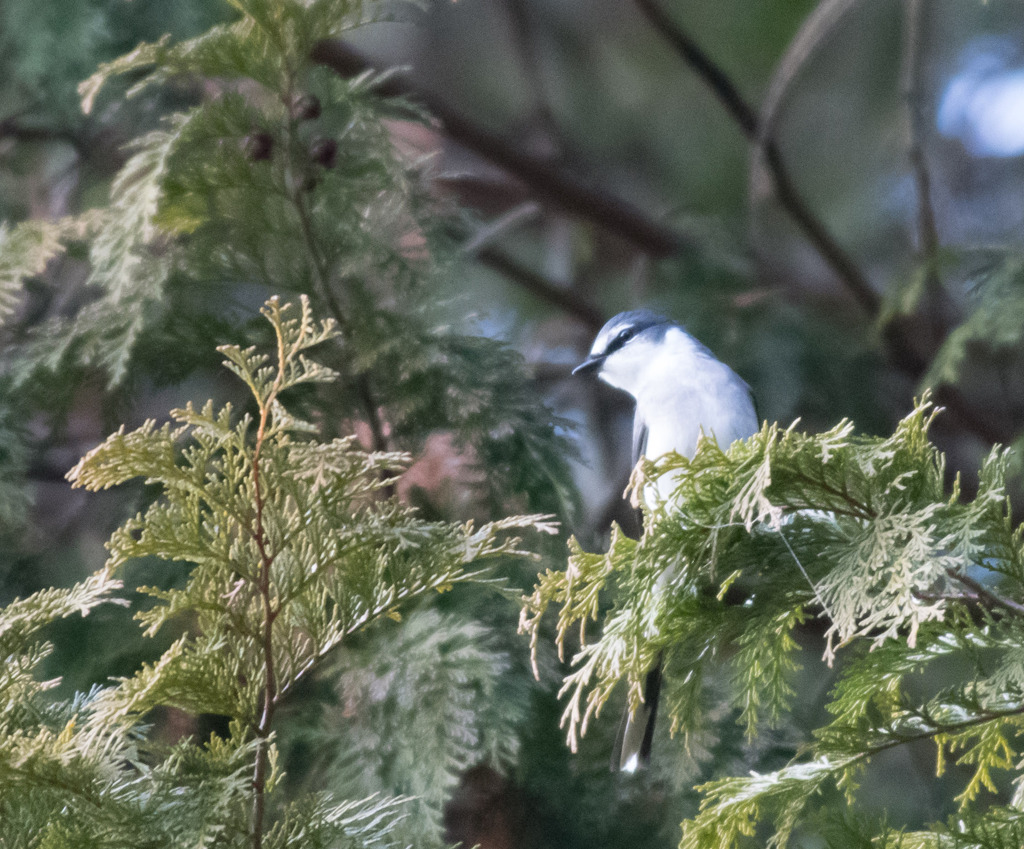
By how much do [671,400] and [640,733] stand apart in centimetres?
70

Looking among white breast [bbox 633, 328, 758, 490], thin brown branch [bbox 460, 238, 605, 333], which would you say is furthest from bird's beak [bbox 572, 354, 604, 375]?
thin brown branch [bbox 460, 238, 605, 333]

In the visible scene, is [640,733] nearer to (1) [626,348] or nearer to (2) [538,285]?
(1) [626,348]

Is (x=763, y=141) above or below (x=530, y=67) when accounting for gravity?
below

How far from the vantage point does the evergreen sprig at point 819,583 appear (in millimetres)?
985

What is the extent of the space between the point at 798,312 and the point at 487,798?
1802mm

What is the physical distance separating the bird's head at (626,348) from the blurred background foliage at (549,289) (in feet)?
0.55

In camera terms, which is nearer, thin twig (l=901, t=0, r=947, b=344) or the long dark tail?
the long dark tail

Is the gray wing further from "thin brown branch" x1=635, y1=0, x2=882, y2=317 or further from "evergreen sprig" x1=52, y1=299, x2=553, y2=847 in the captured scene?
"thin brown branch" x1=635, y1=0, x2=882, y2=317

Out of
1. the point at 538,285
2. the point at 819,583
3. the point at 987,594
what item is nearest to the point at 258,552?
the point at 819,583

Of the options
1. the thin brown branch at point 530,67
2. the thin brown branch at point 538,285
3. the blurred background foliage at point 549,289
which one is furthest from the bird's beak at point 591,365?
the thin brown branch at point 530,67

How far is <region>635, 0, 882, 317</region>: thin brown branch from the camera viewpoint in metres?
3.05

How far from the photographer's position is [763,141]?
10.4 ft

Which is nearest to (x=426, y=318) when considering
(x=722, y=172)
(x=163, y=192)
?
(x=163, y=192)

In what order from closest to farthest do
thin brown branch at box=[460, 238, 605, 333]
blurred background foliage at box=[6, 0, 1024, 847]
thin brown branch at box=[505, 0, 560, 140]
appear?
blurred background foliage at box=[6, 0, 1024, 847] < thin brown branch at box=[460, 238, 605, 333] < thin brown branch at box=[505, 0, 560, 140]
